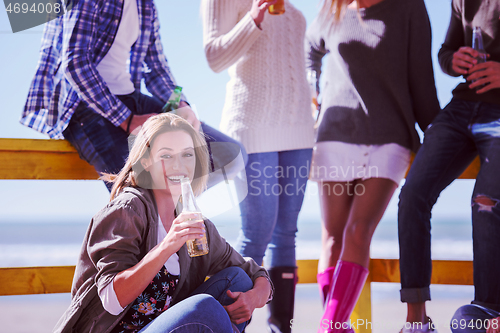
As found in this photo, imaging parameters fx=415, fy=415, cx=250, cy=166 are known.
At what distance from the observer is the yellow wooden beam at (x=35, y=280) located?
1.47 metres

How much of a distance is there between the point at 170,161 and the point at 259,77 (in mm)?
628

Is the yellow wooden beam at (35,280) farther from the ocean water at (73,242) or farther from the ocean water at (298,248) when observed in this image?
the ocean water at (73,242)

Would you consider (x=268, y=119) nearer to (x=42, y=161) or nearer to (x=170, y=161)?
(x=170, y=161)

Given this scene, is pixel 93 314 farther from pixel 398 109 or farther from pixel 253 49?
pixel 398 109

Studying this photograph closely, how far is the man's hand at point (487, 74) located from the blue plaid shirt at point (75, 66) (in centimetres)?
109

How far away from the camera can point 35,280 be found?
1.50 metres

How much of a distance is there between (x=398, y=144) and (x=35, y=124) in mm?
1211

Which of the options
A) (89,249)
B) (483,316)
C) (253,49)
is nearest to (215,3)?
(253,49)

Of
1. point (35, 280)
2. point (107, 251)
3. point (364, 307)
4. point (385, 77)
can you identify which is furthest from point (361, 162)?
point (35, 280)

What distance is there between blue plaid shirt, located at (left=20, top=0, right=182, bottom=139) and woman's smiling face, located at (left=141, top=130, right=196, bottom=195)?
0.98 ft

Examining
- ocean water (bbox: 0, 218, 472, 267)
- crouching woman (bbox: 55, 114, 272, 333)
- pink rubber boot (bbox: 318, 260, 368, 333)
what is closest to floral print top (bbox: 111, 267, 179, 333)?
crouching woman (bbox: 55, 114, 272, 333)

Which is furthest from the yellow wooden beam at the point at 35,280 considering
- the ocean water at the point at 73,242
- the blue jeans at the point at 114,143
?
the ocean water at the point at 73,242

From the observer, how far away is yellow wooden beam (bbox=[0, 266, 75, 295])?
4.83ft

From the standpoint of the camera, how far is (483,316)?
1153 millimetres
